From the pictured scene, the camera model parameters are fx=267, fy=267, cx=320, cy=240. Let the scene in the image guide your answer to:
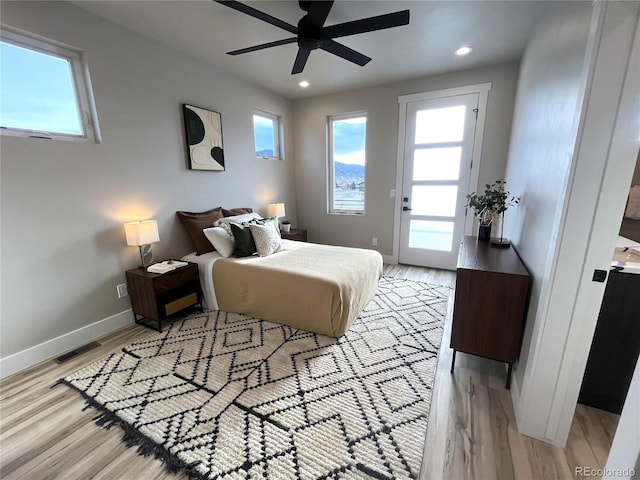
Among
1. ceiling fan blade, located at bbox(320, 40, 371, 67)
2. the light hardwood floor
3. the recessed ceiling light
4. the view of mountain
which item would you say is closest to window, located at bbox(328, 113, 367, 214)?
the view of mountain

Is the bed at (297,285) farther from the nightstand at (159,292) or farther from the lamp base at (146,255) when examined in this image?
the lamp base at (146,255)

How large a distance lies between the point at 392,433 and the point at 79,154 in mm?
2979

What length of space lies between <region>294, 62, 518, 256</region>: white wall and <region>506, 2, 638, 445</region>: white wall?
1738mm

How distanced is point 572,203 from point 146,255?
122 inches

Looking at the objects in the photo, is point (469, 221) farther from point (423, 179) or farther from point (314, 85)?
point (314, 85)

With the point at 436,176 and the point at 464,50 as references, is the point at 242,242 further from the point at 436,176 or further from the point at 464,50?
the point at 464,50

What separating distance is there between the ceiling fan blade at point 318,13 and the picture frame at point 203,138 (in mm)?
1688

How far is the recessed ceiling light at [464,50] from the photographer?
273cm

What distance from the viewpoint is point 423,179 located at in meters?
3.82

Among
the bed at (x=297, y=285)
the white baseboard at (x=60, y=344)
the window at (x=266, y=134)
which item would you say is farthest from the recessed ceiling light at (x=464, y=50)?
the white baseboard at (x=60, y=344)

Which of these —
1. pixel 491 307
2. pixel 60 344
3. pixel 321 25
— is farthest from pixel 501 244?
pixel 60 344

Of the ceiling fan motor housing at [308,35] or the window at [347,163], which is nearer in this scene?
the ceiling fan motor housing at [308,35]

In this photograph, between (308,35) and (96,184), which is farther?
(96,184)

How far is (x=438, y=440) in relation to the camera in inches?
54.9
